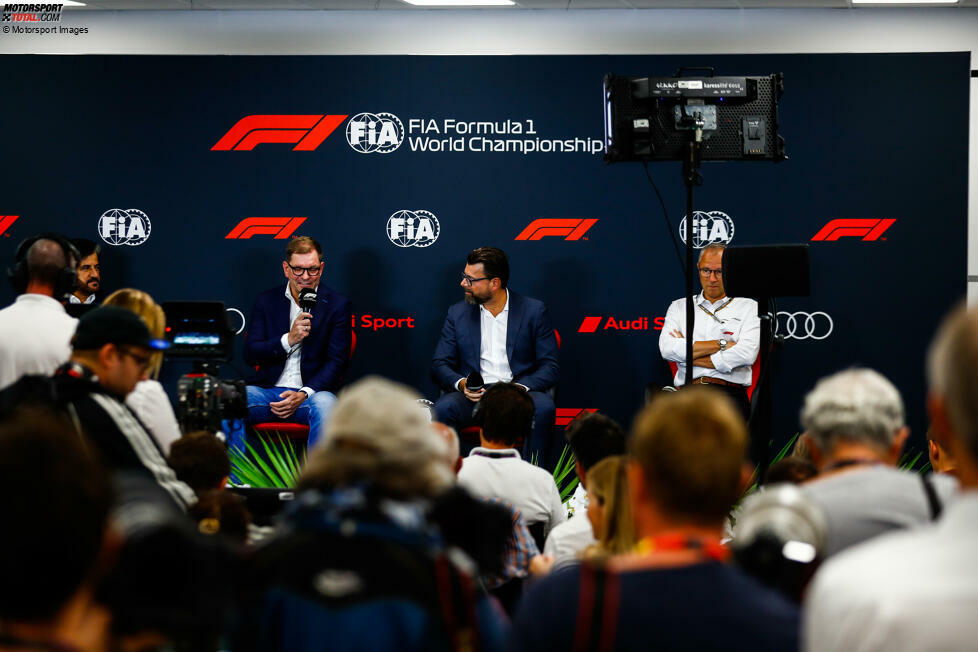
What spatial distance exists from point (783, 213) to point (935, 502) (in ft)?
15.6

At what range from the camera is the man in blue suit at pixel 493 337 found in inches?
240

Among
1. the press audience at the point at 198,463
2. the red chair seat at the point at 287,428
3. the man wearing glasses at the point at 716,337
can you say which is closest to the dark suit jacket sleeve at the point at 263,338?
the red chair seat at the point at 287,428

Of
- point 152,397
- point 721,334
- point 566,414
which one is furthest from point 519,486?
point 566,414

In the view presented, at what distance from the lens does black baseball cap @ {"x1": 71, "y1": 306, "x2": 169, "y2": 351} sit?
273 cm

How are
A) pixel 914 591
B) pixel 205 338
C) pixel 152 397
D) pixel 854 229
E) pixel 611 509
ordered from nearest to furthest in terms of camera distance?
1. pixel 914 591
2. pixel 611 509
3. pixel 152 397
4. pixel 205 338
5. pixel 854 229

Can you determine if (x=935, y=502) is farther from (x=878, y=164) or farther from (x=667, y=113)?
(x=878, y=164)

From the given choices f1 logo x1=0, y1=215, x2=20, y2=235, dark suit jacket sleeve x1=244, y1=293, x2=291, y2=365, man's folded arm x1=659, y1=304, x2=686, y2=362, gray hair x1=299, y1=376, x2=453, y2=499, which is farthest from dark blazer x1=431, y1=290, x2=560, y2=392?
gray hair x1=299, y1=376, x2=453, y2=499

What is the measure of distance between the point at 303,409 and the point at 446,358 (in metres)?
0.89

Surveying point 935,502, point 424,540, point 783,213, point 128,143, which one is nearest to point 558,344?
point 783,213

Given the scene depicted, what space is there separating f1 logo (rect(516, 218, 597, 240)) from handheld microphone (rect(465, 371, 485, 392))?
119cm

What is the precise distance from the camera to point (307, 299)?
5.74m

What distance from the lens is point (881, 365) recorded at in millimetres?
6574

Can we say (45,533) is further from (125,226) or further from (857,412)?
(125,226)

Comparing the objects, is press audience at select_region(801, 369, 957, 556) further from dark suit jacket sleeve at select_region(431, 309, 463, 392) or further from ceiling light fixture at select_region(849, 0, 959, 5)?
ceiling light fixture at select_region(849, 0, 959, 5)
